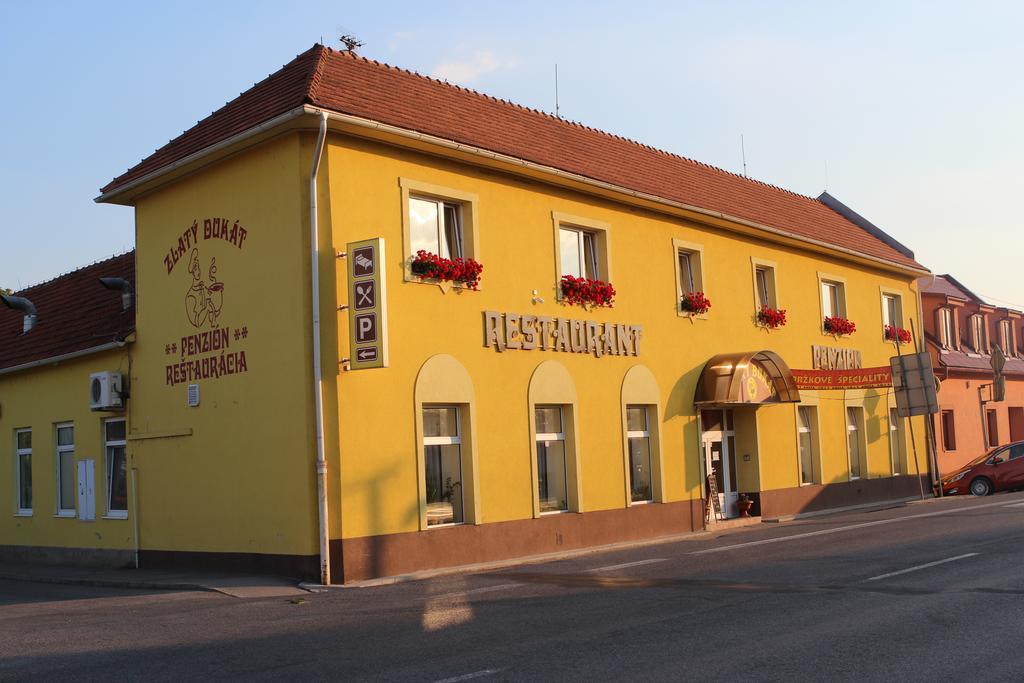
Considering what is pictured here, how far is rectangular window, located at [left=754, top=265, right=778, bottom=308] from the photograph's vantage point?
25931 mm

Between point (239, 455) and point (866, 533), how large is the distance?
11.0m

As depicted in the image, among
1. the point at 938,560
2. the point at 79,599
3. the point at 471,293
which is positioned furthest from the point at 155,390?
the point at 938,560

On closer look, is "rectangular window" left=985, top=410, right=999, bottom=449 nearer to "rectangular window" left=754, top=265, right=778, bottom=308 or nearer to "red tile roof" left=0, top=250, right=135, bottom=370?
"rectangular window" left=754, top=265, right=778, bottom=308

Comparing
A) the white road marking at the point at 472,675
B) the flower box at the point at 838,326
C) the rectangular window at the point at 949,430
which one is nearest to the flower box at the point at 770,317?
the flower box at the point at 838,326

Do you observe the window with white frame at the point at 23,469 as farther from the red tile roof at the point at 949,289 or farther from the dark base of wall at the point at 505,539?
the red tile roof at the point at 949,289

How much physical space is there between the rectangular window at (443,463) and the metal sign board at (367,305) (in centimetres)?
225

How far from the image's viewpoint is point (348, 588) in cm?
1451

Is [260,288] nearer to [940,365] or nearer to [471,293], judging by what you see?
[471,293]

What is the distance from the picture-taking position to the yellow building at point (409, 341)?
15539 mm

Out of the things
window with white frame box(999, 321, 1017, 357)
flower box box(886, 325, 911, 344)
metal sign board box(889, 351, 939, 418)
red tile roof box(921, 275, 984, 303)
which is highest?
red tile roof box(921, 275, 984, 303)

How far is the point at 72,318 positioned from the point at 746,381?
1408 centimetres

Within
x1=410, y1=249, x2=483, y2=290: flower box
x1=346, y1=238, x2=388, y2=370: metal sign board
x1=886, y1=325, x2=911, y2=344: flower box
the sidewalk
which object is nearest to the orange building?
x1=886, y1=325, x2=911, y2=344: flower box

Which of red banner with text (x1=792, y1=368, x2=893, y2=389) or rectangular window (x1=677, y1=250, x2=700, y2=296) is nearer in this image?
rectangular window (x1=677, y1=250, x2=700, y2=296)

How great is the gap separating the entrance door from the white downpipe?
10671mm
